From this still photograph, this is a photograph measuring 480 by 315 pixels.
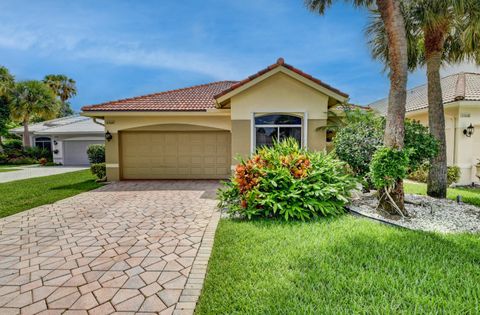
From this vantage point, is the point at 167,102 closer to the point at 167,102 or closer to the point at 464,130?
the point at 167,102

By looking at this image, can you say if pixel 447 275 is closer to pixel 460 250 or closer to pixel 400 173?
pixel 460 250

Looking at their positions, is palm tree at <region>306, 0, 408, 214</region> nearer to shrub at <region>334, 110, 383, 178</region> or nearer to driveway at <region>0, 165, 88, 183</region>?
shrub at <region>334, 110, 383, 178</region>

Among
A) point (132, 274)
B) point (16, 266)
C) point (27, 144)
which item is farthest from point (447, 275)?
point (27, 144)

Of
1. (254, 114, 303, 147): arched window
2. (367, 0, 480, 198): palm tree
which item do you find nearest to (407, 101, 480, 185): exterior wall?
(367, 0, 480, 198): palm tree

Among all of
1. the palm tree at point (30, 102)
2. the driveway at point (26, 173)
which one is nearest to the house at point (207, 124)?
the driveway at point (26, 173)

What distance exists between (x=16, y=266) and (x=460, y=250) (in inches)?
→ 309

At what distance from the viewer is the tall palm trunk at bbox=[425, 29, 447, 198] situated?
8500mm

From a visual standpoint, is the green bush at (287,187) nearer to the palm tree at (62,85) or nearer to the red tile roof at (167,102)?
the red tile roof at (167,102)

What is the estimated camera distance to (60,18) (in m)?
10.8

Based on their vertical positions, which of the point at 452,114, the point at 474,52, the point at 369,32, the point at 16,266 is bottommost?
the point at 16,266

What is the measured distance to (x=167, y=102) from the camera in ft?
43.2

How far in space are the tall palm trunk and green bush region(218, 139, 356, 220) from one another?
12.6 ft


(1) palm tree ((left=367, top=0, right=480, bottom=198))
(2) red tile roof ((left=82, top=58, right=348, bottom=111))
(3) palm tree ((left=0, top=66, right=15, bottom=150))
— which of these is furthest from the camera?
(3) palm tree ((left=0, top=66, right=15, bottom=150))

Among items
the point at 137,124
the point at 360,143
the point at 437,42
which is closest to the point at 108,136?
the point at 137,124
